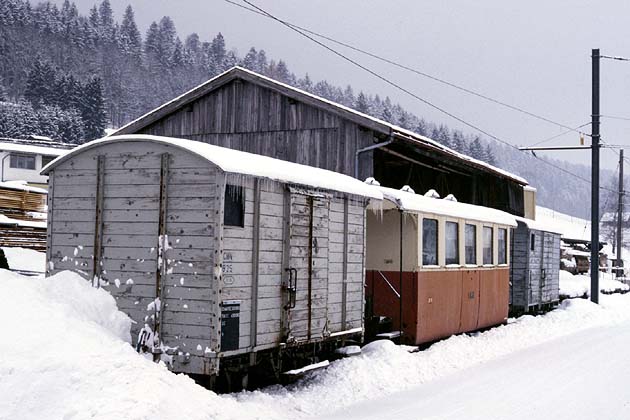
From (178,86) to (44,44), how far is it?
23152mm

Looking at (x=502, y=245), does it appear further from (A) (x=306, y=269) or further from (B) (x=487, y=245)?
(A) (x=306, y=269)

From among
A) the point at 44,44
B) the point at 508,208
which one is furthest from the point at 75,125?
the point at 508,208

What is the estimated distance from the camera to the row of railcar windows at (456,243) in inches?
561

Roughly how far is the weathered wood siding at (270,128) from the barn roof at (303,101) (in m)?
0.26

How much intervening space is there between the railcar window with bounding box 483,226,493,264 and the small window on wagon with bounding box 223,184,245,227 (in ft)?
31.7

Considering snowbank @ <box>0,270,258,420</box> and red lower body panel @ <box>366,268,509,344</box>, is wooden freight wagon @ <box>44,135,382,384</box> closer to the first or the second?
snowbank @ <box>0,270,258,420</box>

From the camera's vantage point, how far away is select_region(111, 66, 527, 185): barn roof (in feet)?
59.8

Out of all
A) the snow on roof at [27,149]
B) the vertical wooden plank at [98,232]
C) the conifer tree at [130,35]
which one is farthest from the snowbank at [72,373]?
the conifer tree at [130,35]

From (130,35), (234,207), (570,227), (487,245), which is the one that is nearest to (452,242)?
(487,245)

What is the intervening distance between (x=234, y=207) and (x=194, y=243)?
0.70m

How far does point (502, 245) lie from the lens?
18.6 meters

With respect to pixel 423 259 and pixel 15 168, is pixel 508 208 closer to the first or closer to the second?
pixel 423 259

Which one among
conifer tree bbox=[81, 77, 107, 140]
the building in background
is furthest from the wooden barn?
conifer tree bbox=[81, 77, 107, 140]

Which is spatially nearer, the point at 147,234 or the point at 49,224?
the point at 147,234
